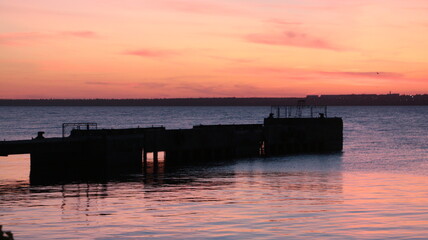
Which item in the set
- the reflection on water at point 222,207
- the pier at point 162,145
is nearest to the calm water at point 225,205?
the reflection on water at point 222,207

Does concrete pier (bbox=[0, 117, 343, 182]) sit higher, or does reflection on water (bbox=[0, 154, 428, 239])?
concrete pier (bbox=[0, 117, 343, 182])

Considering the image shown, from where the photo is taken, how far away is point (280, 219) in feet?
94.5

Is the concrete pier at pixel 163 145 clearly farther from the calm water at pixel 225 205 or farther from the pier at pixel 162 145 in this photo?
the calm water at pixel 225 205

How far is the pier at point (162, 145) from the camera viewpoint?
158 ft

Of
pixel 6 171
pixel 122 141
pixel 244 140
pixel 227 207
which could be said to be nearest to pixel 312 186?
pixel 227 207

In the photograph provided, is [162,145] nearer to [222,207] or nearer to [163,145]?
[163,145]

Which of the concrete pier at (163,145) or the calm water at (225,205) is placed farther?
Result: the concrete pier at (163,145)

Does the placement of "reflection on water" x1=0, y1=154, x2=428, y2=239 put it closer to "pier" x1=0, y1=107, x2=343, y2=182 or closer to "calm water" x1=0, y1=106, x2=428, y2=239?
"calm water" x1=0, y1=106, x2=428, y2=239

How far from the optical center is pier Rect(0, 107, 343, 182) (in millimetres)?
48031

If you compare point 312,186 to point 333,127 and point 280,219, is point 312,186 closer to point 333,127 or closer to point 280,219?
point 280,219

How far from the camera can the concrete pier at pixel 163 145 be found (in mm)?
48000

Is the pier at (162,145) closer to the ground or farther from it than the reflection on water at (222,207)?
farther from it

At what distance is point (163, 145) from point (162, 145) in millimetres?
143

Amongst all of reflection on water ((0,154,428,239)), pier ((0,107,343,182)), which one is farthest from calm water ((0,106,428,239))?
pier ((0,107,343,182))
